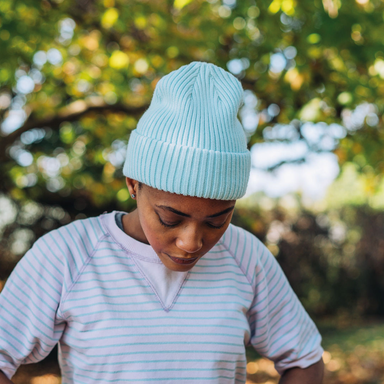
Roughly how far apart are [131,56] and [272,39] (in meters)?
2.16

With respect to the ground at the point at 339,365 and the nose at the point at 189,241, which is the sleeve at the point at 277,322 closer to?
the nose at the point at 189,241

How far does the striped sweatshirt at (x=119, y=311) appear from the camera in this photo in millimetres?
1370

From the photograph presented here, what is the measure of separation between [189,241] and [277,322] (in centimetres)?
56

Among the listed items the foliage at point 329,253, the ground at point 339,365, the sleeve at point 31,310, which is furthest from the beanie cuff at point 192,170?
the foliage at point 329,253

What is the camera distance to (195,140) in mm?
1291

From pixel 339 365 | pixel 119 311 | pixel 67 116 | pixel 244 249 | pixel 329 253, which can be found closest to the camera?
pixel 119 311

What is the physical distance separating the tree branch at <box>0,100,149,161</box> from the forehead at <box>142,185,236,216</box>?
3.79 m

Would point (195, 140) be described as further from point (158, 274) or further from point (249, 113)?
point (249, 113)

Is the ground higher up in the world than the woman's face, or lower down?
lower down

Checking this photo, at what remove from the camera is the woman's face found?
1308 mm

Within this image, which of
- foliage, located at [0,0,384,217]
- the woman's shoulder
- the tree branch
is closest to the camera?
the woman's shoulder

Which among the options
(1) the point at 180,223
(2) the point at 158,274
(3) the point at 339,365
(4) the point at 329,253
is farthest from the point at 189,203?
(4) the point at 329,253

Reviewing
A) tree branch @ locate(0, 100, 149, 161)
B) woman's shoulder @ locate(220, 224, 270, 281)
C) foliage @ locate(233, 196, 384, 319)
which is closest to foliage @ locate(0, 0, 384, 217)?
tree branch @ locate(0, 100, 149, 161)

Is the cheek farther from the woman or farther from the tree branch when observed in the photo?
the tree branch
